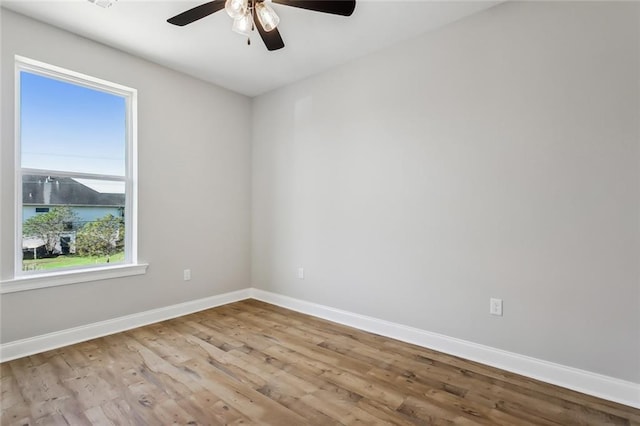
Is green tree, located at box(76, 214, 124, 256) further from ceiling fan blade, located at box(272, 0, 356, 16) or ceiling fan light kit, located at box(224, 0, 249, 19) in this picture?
ceiling fan blade, located at box(272, 0, 356, 16)

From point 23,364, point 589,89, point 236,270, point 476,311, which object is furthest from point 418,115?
point 23,364

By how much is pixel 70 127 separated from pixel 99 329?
1859 mm

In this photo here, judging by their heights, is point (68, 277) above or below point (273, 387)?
above

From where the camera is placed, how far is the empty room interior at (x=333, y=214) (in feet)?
6.19

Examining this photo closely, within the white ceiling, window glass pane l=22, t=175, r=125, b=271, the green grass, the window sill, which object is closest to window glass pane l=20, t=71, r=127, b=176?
window glass pane l=22, t=175, r=125, b=271

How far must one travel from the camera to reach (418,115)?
2.70m

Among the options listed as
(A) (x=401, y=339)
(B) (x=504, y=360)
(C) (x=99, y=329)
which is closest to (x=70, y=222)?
(C) (x=99, y=329)

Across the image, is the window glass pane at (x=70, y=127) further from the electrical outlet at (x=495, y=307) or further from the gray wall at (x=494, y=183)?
the electrical outlet at (x=495, y=307)

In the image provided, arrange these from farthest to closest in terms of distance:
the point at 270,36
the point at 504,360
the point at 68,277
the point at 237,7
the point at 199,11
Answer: the point at 68,277, the point at 504,360, the point at 270,36, the point at 199,11, the point at 237,7

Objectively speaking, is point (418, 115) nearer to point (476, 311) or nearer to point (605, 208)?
point (605, 208)

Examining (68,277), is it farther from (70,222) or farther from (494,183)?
(494,183)

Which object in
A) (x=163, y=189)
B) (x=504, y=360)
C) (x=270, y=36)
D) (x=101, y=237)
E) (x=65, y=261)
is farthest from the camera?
(x=163, y=189)

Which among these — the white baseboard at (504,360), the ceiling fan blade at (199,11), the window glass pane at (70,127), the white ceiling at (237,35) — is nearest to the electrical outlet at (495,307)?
the white baseboard at (504,360)

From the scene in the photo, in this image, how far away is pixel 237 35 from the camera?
2693mm
